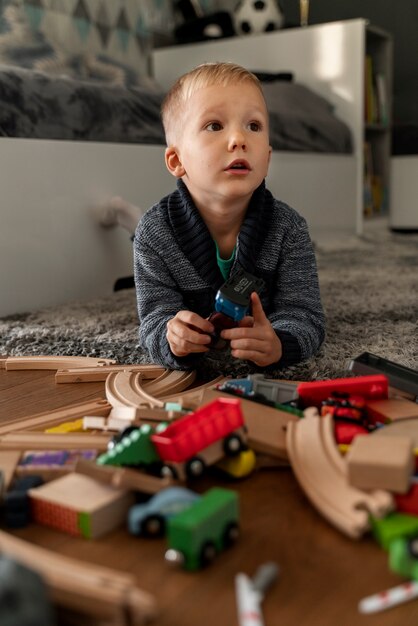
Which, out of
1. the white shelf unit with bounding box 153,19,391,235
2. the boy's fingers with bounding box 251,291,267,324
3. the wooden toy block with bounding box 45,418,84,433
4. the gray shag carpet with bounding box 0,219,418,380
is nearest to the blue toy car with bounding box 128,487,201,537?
the wooden toy block with bounding box 45,418,84,433

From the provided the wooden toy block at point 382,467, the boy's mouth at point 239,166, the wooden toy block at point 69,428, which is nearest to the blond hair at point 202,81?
the boy's mouth at point 239,166

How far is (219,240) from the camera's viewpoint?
3.48 feet

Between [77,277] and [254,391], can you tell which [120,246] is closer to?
[77,277]

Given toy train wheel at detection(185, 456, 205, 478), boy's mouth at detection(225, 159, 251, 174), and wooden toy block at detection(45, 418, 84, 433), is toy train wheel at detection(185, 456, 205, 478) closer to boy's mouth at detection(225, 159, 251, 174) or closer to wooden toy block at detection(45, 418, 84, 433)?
wooden toy block at detection(45, 418, 84, 433)

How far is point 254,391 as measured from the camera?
0.82m

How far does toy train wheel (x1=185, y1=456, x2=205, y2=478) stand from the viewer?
0.61m

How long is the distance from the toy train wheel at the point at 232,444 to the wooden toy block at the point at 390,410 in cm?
19

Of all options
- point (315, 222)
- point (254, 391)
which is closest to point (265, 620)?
point (254, 391)

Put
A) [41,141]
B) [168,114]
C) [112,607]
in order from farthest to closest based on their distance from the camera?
[41,141] → [168,114] → [112,607]

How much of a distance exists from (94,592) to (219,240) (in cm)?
69

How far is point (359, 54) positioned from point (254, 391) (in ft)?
8.08

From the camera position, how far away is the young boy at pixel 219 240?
0.93 meters

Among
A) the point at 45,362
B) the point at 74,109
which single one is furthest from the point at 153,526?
the point at 74,109

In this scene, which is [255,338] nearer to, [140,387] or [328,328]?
[140,387]
